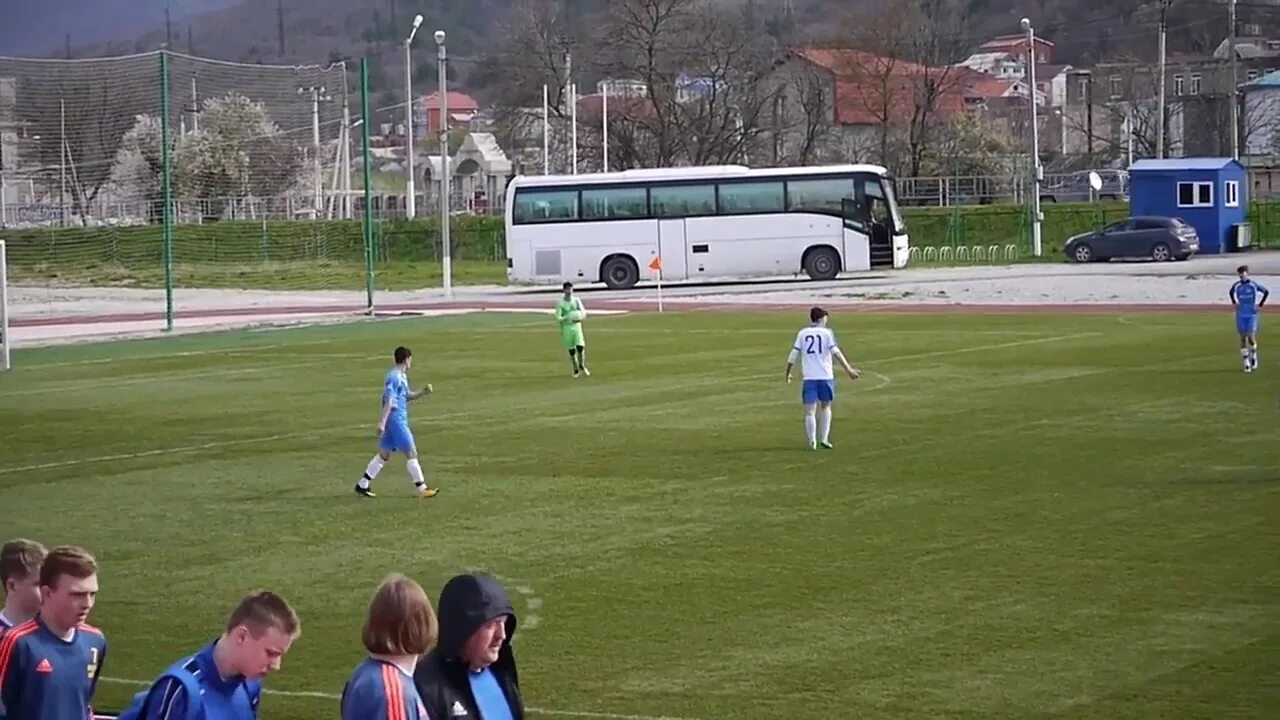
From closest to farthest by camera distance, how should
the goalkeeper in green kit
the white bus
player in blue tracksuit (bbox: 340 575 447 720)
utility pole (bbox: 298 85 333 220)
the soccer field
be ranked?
player in blue tracksuit (bbox: 340 575 447 720) < the soccer field < the goalkeeper in green kit < utility pole (bbox: 298 85 333 220) < the white bus

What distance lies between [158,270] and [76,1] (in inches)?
5018

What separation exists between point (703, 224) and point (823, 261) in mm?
4153

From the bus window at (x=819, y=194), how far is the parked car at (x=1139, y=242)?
Answer: 1084 cm

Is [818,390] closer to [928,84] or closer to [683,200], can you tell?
[683,200]

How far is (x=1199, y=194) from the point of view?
72.7m

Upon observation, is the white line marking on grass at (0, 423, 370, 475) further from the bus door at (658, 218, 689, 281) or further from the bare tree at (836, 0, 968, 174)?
the bare tree at (836, 0, 968, 174)

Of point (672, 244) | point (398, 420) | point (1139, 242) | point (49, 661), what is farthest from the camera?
point (1139, 242)

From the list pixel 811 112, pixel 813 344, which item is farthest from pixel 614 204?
pixel 811 112

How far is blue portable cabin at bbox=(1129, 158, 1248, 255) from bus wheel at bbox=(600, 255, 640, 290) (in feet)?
72.0

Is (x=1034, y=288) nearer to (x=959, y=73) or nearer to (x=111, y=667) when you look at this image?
(x=111, y=667)

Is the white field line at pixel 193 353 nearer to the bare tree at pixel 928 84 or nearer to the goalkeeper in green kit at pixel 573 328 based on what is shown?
the goalkeeper in green kit at pixel 573 328

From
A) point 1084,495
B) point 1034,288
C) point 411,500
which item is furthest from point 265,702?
point 1034,288

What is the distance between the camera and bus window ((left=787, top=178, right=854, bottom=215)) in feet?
207

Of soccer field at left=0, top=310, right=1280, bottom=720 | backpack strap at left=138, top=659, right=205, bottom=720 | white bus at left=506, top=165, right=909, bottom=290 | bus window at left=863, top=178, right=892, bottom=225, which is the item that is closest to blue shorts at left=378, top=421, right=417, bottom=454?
soccer field at left=0, top=310, right=1280, bottom=720
